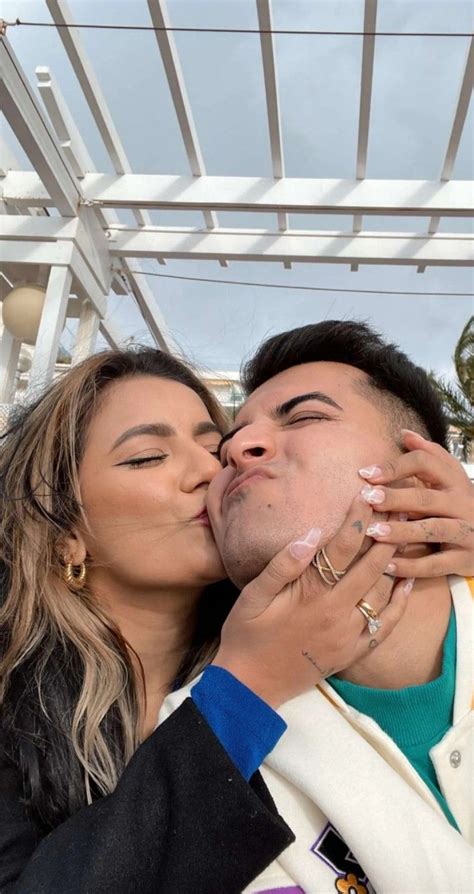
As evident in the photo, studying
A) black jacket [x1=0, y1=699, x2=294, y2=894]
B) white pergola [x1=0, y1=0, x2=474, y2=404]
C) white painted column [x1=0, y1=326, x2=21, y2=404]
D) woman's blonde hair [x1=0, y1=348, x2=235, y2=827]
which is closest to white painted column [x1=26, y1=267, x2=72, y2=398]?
white pergola [x1=0, y1=0, x2=474, y2=404]

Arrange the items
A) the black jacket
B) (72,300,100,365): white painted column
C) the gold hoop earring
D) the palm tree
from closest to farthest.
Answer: the black jacket → the gold hoop earring → (72,300,100,365): white painted column → the palm tree

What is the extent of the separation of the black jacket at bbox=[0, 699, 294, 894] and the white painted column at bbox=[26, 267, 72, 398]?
12.9 ft

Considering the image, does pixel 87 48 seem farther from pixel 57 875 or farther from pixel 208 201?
pixel 57 875

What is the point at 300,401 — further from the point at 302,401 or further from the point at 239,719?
the point at 239,719

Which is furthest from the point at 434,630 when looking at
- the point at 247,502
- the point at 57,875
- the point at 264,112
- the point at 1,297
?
the point at 1,297

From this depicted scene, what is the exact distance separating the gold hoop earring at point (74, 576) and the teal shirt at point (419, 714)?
0.86 meters

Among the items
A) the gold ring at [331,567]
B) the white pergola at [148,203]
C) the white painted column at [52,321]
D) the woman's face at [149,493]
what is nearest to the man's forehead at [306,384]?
the woman's face at [149,493]

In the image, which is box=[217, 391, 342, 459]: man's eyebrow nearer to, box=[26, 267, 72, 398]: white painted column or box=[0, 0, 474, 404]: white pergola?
box=[0, 0, 474, 404]: white pergola

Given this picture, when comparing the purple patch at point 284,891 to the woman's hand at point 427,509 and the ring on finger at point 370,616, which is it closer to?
the ring on finger at point 370,616

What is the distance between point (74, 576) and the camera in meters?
1.69

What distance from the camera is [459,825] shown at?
103 cm

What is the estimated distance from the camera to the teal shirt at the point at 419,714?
3.67 feet

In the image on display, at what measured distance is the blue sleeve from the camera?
947 mm

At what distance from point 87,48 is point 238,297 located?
320 cm
